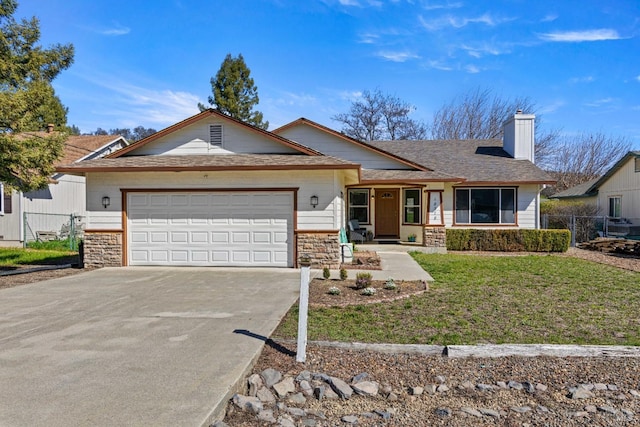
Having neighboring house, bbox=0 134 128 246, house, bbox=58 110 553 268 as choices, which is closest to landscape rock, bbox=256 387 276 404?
house, bbox=58 110 553 268

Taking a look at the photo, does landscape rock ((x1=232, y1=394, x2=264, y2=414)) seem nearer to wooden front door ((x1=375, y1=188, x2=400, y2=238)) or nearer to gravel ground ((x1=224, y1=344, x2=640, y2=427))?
gravel ground ((x1=224, y1=344, x2=640, y2=427))

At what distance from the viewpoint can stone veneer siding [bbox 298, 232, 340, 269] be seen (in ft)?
37.6

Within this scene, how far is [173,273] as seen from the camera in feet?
35.6

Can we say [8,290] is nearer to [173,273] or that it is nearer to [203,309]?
[173,273]

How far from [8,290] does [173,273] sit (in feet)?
11.0

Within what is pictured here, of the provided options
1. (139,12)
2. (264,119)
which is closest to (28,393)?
(139,12)

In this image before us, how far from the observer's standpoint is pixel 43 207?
66.9ft

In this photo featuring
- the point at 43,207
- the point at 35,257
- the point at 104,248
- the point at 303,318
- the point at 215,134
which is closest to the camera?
the point at 303,318

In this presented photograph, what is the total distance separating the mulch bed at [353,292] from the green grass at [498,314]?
0.90 feet

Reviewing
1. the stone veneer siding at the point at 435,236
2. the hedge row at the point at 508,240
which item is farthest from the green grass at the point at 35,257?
the hedge row at the point at 508,240

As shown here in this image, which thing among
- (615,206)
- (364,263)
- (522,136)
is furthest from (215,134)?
(615,206)

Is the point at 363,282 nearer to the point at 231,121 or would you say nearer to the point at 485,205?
the point at 231,121

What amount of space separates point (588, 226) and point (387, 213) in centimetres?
1062

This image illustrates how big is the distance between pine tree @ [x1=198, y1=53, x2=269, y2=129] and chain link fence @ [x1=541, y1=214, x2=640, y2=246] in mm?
20850
